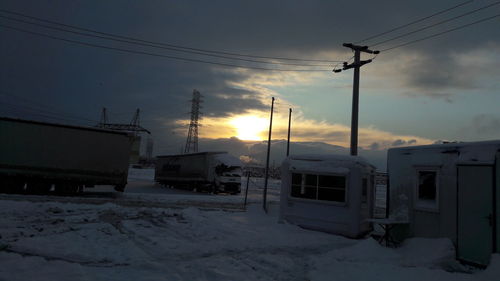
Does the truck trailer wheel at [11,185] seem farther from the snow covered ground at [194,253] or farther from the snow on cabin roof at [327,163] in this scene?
the snow on cabin roof at [327,163]

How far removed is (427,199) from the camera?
10.1 m

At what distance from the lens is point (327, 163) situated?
12828 mm

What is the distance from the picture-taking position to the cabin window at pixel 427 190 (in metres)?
9.78

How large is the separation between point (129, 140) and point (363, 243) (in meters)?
19.0

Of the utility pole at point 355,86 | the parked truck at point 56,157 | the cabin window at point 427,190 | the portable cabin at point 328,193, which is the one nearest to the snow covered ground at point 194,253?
the portable cabin at point 328,193

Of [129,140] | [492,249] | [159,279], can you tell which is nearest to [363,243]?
[492,249]

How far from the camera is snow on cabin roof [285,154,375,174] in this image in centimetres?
1241

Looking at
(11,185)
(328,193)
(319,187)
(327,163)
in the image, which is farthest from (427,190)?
(11,185)

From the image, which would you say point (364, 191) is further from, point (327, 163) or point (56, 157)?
point (56, 157)

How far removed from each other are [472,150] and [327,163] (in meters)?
4.98

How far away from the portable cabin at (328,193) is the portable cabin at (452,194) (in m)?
1.33

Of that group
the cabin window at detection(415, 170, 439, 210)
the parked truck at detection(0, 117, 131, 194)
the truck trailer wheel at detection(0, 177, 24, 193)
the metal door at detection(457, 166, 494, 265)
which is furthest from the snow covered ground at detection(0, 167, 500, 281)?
the truck trailer wheel at detection(0, 177, 24, 193)

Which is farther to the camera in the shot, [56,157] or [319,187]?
[56,157]

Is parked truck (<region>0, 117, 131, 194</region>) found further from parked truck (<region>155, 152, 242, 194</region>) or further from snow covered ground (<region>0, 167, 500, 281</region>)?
snow covered ground (<region>0, 167, 500, 281</region>)
